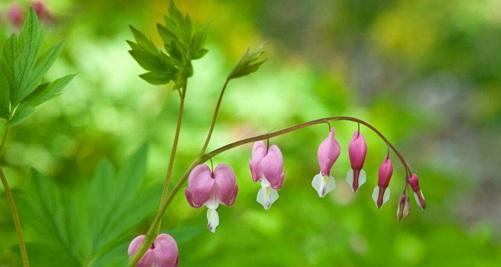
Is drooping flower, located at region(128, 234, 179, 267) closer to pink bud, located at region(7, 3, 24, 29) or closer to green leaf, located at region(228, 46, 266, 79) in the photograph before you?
green leaf, located at region(228, 46, 266, 79)

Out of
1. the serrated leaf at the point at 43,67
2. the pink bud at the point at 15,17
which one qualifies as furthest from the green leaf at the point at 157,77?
the pink bud at the point at 15,17

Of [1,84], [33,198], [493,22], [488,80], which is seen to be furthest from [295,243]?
[493,22]

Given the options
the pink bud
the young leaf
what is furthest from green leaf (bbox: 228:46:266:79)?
the pink bud

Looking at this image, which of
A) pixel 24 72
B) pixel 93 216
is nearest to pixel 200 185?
pixel 24 72

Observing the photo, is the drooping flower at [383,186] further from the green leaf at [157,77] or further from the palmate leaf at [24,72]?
the palmate leaf at [24,72]

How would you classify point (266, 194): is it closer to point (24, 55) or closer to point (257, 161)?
point (257, 161)

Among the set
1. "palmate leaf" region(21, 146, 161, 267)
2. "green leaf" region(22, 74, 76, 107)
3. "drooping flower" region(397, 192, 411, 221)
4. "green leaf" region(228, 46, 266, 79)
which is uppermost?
"green leaf" region(228, 46, 266, 79)

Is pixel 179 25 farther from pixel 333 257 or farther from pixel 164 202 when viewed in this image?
pixel 333 257
